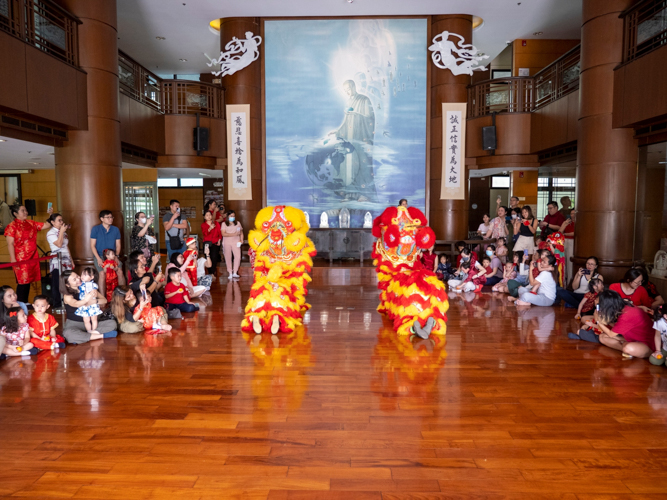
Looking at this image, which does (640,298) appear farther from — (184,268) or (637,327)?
(184,268)

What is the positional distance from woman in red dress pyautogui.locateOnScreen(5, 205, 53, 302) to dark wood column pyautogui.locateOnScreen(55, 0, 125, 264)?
2.81 ft

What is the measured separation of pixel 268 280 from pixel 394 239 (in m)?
1.49

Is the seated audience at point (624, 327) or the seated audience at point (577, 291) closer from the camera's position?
the seated audience at point (624, 327)

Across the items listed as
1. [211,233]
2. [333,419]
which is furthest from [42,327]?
[211,233]

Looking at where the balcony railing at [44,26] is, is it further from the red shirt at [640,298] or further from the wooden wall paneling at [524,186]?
the wooden wall paneling at [524,186]

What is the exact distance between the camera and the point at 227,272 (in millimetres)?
9203

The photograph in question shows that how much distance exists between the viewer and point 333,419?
3.06m

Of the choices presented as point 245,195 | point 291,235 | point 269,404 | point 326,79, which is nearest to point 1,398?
point 269,404

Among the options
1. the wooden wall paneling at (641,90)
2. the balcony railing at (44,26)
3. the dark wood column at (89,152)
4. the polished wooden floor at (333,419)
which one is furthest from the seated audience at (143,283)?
the wooden wall paneling at (641,90)

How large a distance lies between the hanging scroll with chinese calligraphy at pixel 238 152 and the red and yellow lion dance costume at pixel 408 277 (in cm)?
543

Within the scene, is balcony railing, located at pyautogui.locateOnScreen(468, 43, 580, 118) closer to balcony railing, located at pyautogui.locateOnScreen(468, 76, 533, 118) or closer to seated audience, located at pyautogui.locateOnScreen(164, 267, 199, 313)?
balcony railing, located at pyautogui.locateOnScreen(468, 76, 533, 118)

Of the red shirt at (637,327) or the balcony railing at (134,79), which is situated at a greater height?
the balcony railing at (134,79)

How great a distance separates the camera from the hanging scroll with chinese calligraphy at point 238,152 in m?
→ 10.6

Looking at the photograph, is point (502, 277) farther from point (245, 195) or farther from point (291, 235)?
point (245, 195)
